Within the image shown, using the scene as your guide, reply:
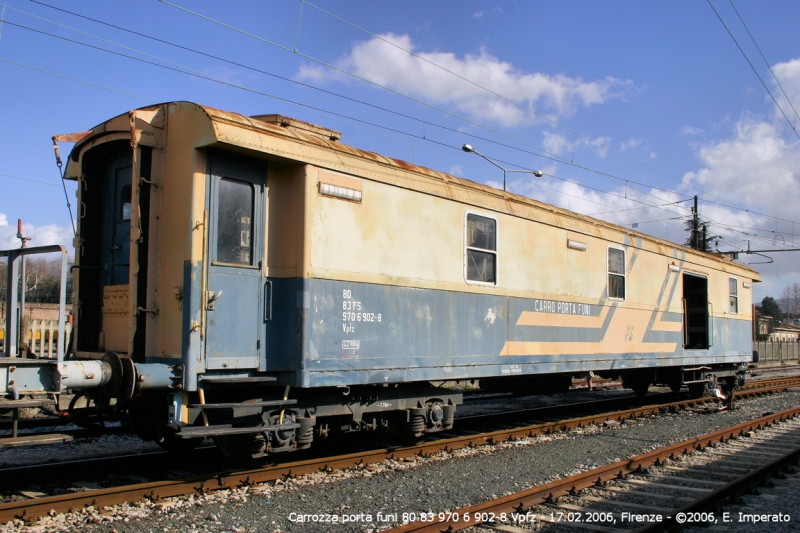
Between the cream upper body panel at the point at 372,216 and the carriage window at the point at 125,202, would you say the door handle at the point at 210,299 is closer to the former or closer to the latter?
the cream upper body panel at the point at 372,216

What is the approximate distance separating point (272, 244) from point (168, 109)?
1.78 m

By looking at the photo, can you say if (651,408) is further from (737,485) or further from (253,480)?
(253,480)

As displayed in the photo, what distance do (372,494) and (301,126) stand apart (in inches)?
172

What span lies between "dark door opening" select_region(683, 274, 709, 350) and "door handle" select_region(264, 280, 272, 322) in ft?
39.3

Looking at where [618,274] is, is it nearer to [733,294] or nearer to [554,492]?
[554,492]

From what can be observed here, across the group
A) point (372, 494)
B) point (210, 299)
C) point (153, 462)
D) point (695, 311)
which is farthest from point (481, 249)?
point (695, 311)

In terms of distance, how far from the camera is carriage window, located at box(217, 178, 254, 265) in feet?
21.5

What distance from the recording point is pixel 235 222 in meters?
6.69

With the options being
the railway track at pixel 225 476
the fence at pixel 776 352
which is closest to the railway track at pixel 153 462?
the railway track at pixel 225 476

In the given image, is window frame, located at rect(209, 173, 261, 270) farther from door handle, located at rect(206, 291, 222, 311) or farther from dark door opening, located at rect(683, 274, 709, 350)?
dark door opening, located at rect(683, 274, 709, 350)

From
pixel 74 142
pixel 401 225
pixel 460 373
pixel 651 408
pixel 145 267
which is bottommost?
pixel 651 408

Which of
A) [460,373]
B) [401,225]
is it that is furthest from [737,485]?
[401,225]

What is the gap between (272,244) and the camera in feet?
22.9

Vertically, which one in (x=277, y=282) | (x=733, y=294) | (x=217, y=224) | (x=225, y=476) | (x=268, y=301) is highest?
(x=217, y=224)
